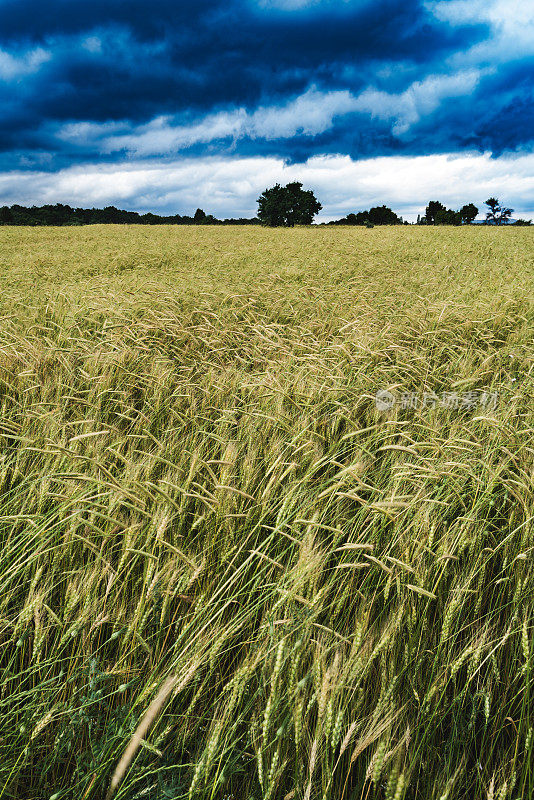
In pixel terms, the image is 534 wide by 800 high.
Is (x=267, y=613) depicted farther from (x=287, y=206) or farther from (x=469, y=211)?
(x=469, y=211)

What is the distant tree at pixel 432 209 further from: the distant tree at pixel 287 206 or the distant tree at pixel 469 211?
the distant tree at pixel 287 206

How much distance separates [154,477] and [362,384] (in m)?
1.06

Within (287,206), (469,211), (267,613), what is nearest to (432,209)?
(469,211)

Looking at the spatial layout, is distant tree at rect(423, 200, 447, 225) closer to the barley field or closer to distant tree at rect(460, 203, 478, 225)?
distant tree at rect(460, 203, 478, 225)

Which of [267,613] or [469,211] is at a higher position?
[469,211]

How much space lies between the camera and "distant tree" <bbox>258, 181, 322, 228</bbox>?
38000mm

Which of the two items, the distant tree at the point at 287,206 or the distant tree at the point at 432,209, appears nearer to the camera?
the distant tree at the point at 287,206

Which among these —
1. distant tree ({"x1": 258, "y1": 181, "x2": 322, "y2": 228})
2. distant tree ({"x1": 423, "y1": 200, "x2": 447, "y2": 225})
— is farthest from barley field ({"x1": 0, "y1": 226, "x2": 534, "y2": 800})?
distant tree ({"x1": 423, "y1": 200, "x2": 447, "y2": 225})

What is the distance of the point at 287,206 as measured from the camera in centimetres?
3841

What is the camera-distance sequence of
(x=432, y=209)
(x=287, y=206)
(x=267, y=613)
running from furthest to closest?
(x=432, y=209) → (x=287, y=206) → (x=267, y=613)

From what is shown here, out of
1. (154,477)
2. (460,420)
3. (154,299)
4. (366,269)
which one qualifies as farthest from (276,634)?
(366,269)

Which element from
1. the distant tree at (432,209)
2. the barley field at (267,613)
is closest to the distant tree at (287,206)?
the distant tree at (432,209)

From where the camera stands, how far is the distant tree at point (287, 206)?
38.0m

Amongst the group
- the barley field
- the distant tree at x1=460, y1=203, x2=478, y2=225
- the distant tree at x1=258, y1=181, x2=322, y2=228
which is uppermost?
the distant tree at x1=460, y1=203, x2=478, y2=225
